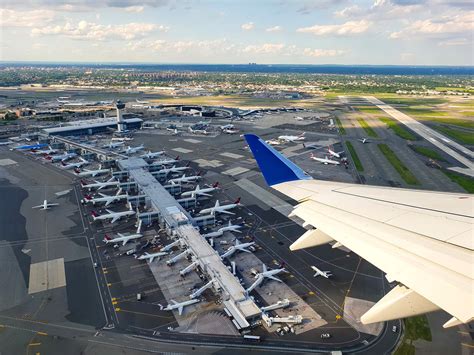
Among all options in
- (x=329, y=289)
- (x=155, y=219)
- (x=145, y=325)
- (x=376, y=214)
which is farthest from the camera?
(x=155, y=219)

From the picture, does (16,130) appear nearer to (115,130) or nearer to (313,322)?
(115,130)

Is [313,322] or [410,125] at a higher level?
[410,125]

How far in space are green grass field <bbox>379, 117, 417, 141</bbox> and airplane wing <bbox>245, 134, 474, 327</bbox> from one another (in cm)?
11515

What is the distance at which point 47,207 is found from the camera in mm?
66812

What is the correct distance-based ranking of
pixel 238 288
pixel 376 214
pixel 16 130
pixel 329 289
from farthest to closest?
pixel 16 130 < pixel 329 289 < pixel 238 288 < pixel 376 214

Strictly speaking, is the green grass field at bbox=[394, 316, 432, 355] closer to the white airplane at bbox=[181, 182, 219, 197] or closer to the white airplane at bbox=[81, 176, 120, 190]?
the white airplane at bbox=[181, 182, 219, 197]

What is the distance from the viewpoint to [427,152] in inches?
4328

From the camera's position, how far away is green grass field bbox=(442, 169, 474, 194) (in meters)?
77.1

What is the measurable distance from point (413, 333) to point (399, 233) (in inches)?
879

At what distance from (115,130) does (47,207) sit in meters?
85.8

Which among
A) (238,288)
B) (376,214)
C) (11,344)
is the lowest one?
(11,344)

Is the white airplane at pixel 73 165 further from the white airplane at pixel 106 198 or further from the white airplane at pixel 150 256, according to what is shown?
the white airplane at pixel 150 256

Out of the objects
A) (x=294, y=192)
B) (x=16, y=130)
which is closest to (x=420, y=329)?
(x=294, y=192)

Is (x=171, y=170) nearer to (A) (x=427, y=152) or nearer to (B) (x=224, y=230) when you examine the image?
(B) (x=224, y=230)
